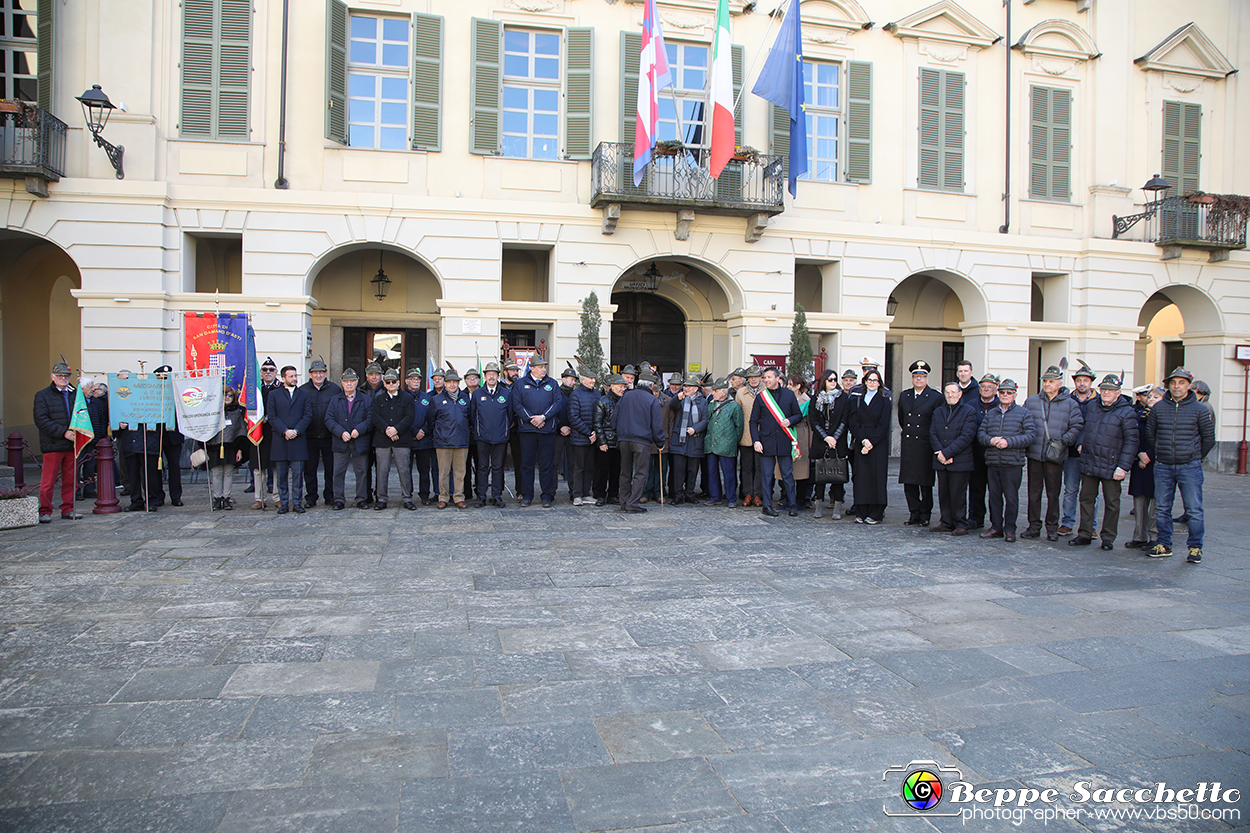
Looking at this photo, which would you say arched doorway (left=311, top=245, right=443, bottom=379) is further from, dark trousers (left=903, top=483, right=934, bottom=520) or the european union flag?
dark trousers (left=903, top=483, right=934, bottom=520)

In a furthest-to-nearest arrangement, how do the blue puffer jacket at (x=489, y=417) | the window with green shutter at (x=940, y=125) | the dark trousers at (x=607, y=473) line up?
the window with green shutter at (x=940, y=125), the dark trousers at (x=607, y=473), the blue puffer jacket at (x=489, y=417)

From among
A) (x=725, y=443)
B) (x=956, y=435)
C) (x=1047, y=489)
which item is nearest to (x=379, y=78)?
(x=725, y=443)

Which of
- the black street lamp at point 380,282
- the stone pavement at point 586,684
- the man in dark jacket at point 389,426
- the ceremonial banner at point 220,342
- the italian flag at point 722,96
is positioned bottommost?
the stone pavement at point 586,684

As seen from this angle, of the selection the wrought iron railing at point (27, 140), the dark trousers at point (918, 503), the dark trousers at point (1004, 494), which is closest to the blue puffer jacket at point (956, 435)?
the dark trousers at point (1004, 494)

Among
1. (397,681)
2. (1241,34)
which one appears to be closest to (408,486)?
(397,681)

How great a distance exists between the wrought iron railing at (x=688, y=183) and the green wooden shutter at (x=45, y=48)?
9234mm

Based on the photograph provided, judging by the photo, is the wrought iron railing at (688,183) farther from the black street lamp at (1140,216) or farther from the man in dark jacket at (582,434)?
the black street lamp at (1140,216)

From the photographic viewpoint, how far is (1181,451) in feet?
26.0

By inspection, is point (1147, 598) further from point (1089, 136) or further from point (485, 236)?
point (1089, 136)

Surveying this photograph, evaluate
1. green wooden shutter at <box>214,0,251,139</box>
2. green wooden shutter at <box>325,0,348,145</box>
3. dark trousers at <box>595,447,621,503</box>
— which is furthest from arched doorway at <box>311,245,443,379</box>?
dark trousers at <box>595,447,621,503</box>

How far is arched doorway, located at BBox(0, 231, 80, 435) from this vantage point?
52.2 ft

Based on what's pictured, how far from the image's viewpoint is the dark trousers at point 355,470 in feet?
33.1

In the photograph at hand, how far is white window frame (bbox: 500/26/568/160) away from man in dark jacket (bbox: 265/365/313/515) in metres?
7.22

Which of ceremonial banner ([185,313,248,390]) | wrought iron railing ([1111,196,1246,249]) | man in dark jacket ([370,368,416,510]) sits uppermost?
wrought iron railing ([1111,196,1246,249])
